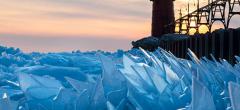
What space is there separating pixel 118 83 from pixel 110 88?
0.8 inches

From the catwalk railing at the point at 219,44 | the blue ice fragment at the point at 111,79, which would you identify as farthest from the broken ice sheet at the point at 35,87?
the catwalk railing at the point at 219,44

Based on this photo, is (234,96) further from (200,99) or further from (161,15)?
(161,15)

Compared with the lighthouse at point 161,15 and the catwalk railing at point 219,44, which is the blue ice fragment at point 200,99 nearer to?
the catwalk railing at point 219,44

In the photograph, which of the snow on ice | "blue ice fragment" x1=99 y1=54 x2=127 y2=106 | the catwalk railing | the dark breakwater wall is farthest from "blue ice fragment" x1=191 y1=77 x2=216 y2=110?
the dark breakwater wall

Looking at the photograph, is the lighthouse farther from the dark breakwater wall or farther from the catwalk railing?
the catwalk railing

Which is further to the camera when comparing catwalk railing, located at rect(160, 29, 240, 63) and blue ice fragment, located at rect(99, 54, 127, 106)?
catwalk railing, located at rect(160, 29, 240, 63)

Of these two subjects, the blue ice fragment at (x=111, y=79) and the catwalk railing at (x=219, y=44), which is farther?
the catwalk railing at (x=219, y=44)

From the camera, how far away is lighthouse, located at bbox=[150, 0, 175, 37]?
3956 cm

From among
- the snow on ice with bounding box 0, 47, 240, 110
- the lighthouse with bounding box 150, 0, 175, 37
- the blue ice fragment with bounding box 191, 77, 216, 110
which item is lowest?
the lighthouse with bounding box 150, 0, 175, 37

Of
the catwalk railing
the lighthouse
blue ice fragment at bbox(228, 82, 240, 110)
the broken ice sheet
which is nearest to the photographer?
blue ice fragment at bbox(228, 82, 240, 110)

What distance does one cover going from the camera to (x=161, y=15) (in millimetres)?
40250

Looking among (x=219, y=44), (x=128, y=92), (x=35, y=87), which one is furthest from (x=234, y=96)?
(x=219, y=44)

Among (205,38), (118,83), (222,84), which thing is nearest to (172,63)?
(222,84)

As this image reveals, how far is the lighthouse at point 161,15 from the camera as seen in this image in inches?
1558
